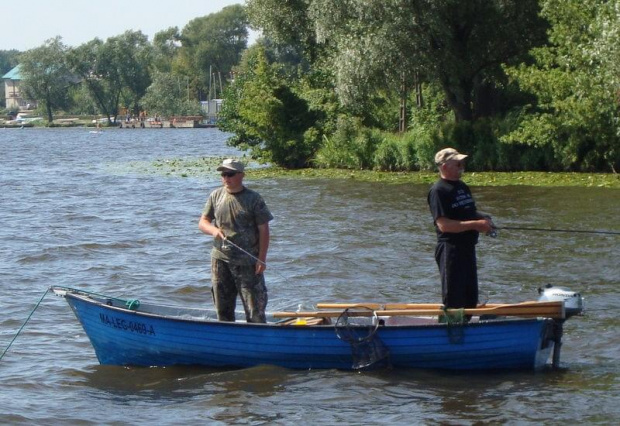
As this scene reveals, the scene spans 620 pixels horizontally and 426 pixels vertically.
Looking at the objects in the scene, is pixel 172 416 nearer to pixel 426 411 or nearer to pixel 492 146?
pixel 426 411

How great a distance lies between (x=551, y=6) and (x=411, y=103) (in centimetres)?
1007

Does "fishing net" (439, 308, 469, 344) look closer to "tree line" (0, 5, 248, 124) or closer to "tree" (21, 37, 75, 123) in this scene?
"tree line" (0, 5, 248, 124)

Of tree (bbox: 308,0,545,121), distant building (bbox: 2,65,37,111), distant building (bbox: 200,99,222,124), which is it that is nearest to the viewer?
tree (bbox: 308,0,545,121)

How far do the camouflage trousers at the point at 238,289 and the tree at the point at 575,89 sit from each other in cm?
1656

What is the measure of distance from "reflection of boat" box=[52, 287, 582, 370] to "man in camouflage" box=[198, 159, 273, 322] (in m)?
0.39

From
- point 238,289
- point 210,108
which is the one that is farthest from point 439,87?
point 210,108

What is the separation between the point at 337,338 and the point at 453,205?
1.76 meters

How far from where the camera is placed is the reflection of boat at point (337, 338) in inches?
414

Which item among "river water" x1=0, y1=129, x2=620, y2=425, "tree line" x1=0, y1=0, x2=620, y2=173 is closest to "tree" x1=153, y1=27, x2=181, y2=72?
"tree line" x1=0, y1=0, x2=620, y2=173

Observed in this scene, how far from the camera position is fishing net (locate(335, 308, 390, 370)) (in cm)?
1070

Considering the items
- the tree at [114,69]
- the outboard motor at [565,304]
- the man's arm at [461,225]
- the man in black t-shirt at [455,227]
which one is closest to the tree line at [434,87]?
the outboard motor at [565,304]

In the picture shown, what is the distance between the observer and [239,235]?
10.9 meters

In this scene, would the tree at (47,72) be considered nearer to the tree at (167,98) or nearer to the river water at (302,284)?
the tree at (167,98)

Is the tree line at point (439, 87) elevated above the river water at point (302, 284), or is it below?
above
